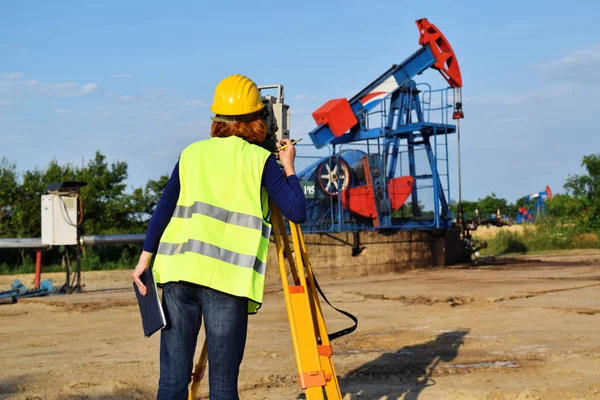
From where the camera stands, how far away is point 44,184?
1067 inches

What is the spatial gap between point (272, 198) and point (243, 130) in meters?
0.35

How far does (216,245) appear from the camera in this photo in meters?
3.25

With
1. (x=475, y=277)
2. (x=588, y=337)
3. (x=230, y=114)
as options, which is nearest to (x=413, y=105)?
(x=475, y=277)

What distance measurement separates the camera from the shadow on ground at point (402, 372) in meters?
5.34

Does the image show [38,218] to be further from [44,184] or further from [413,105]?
[413,105]

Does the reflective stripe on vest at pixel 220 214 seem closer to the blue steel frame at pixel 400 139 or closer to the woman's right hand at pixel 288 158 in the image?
the woman's right hand at pixel 288 158

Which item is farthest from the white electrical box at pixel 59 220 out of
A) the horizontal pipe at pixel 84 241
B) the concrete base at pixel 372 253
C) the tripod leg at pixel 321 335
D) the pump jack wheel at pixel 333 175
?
the tripod leg at pixel 321 335

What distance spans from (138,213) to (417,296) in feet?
59.1

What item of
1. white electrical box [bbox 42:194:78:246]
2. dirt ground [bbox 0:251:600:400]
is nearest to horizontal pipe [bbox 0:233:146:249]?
white electrical box [bbox 42:194:78:246]

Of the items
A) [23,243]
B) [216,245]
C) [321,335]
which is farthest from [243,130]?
[23,243]

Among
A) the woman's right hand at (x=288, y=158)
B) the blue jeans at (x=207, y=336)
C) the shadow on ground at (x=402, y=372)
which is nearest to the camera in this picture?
the blue jeans at (x=207, y=336)

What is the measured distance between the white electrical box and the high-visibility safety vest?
34.6 feet

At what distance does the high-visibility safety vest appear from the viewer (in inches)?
127

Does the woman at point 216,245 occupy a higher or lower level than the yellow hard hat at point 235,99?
lower
